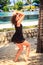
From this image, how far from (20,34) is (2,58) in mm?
1274

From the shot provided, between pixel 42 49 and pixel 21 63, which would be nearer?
pixel 21 63

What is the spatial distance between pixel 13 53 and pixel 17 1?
43.1 m

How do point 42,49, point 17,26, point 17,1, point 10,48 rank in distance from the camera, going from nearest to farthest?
point 17,26, point 42,49, point 10,48, point 17,1

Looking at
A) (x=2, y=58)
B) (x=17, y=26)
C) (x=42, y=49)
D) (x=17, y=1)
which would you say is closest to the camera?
(x=17, y=26)

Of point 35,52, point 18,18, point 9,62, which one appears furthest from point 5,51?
point 18,18

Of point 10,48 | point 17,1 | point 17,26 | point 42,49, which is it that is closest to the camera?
point 17,26

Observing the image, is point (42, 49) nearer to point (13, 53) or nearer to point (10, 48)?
point (13, 53)

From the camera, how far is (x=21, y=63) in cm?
669

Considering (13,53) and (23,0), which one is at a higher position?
(13,53)

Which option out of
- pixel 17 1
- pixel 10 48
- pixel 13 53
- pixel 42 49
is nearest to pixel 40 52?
pixel 42 49

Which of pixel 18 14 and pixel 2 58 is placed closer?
pixel 18 14

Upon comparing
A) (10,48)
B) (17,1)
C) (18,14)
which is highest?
(18,14)

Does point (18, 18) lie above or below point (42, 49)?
above

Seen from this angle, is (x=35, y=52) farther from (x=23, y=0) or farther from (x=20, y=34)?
(x=23, y=0)
